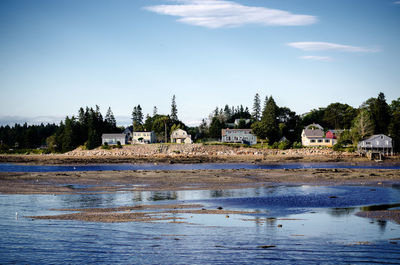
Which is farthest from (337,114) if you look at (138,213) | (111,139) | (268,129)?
(138,213)

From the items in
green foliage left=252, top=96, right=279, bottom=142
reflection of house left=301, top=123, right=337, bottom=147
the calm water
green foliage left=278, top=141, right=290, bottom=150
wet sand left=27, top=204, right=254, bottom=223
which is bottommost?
the calm water

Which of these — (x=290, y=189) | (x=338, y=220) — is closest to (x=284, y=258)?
(x=338, y=220)

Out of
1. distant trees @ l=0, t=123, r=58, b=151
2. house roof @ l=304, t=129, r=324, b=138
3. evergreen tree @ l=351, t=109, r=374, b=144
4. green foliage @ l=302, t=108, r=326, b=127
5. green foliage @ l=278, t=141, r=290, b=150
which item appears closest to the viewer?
evergreen tree @ l=351, t=109, r=374, b=144

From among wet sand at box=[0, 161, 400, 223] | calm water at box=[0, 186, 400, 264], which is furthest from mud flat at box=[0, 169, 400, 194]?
calm water at box=[0, 186, 400, 264]

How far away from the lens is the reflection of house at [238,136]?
13300 centimetres

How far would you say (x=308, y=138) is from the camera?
386ft

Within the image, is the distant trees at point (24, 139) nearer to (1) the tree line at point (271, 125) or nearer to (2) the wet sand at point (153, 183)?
(1) the tree line at point (271, 125)

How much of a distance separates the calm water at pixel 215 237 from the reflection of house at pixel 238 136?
3962 inches

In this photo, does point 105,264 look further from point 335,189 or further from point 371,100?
point 371,100

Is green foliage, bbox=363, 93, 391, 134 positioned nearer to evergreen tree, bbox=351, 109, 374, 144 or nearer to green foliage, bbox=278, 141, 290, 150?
evergreen tree, bbox=351, 109, 374, 144

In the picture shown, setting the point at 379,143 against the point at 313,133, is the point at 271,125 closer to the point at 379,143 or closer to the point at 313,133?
the point at 313,133

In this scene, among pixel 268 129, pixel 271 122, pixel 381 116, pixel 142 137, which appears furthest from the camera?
pixel 142 137

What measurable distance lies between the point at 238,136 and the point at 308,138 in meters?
26.1

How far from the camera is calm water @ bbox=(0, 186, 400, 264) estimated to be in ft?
56.0
